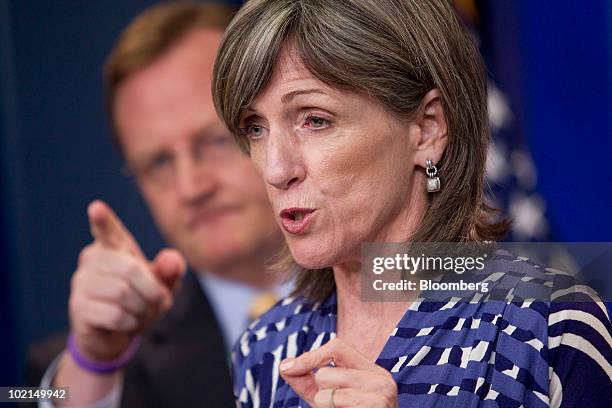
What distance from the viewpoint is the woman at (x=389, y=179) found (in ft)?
4.66

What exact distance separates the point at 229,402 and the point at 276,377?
47.3 inches

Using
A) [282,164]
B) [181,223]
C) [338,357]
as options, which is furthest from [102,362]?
[338,357]

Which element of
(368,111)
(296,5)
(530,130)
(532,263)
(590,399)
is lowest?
(590,399)

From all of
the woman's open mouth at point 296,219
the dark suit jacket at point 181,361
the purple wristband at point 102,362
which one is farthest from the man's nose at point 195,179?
the woman's open mouth at point 296,219

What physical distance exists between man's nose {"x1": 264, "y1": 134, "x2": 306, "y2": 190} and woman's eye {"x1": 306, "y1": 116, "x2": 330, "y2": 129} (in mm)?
47

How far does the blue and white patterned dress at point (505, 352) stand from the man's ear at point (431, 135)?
0.71 feet

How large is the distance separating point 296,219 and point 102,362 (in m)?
1.49

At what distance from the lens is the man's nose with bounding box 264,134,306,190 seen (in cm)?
153

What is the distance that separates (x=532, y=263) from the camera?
1.57 m

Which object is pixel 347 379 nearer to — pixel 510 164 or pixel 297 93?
pixel 297 93

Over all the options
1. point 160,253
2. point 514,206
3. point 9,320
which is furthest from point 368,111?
point 9,320

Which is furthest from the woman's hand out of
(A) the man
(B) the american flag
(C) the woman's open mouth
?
(B) the american flag

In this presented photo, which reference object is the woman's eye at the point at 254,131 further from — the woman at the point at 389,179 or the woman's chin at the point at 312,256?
the woman's chin at the point at 312,256

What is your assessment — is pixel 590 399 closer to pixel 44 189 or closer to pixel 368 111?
pixel 368 111
